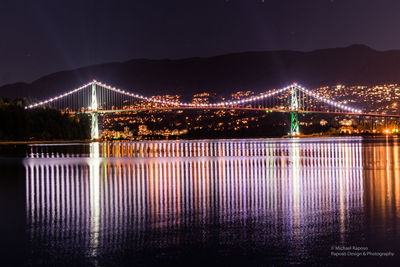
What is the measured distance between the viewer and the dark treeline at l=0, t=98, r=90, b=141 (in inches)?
2815

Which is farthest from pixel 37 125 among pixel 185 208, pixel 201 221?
pixel 201 221

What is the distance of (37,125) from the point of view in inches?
2992

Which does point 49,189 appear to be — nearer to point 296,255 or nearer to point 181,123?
point 296,255

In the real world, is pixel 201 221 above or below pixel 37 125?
below

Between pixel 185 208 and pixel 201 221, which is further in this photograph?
pixel 185 208

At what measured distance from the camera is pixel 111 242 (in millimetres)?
8180

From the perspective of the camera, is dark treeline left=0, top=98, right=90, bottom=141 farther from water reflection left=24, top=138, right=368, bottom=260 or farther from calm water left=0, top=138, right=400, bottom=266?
calm water left=0, top=138, right=400, bottom=266

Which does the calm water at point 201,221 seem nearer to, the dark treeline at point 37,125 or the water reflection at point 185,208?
the water reflection at point 185,208

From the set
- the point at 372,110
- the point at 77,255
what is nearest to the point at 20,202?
the point at 77,255

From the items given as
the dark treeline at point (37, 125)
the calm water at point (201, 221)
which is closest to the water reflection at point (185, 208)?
the calm water at point (201, 221)

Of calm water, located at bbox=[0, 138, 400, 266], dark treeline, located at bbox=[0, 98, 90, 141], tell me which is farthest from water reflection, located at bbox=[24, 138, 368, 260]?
dark treeline, located at bbox=[0, 98, 90, 141]

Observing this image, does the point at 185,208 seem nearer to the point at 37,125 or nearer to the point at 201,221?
the point at 201,221

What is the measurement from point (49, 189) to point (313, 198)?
7040 mm

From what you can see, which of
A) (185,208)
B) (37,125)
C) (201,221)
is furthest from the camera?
(37,125)
